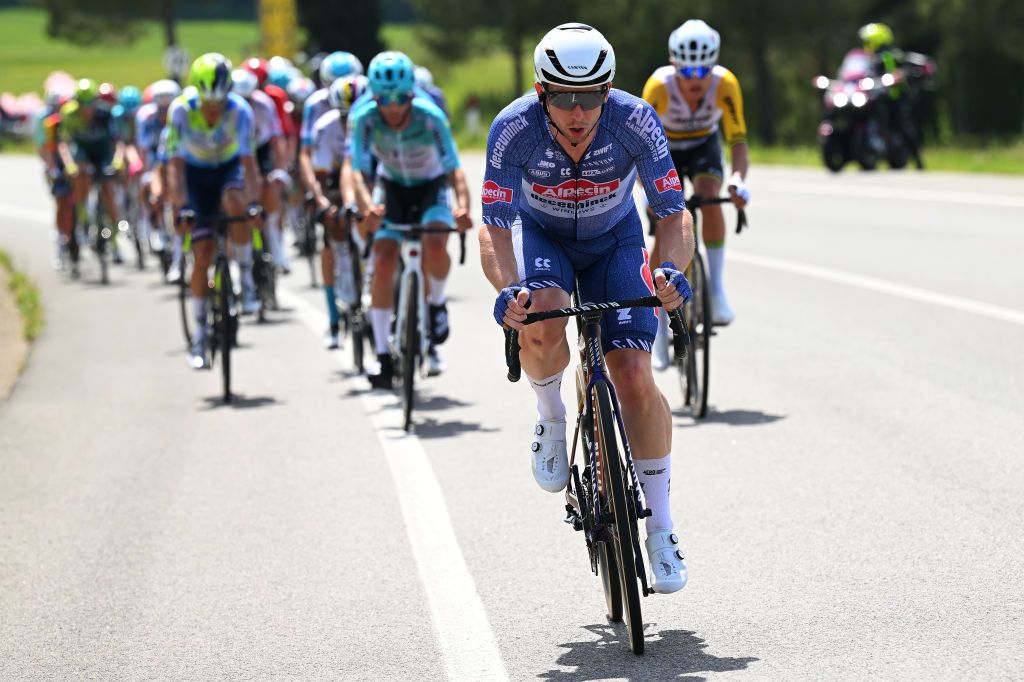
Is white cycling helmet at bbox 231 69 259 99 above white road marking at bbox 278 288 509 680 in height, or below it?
above

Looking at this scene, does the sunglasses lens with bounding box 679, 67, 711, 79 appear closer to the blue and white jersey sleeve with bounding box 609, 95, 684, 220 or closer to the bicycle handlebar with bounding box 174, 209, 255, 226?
the bicycle handlebar with bounding box 174, 209, 255, 226

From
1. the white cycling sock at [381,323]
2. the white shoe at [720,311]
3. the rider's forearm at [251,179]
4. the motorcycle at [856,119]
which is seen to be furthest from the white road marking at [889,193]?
the white cycling sock at [381,323]

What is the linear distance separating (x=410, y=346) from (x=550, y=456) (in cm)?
447

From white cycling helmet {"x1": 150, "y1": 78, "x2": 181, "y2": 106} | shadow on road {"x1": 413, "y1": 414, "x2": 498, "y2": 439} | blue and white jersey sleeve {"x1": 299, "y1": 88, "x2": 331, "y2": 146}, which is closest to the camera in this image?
shadow on road {"x1": 413, "y1": 414, "x2": 498, "y2": 439}

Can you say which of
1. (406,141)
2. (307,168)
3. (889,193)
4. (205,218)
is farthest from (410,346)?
(889,193)

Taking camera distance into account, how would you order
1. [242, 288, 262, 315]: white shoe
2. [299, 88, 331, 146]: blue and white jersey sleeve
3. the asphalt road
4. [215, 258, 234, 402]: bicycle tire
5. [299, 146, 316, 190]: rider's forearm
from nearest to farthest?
the asphalt road → [215, 258, 234, 402]: bicycle tire → [299, 146, 316, 190]: rider's forearm → [299, 88, 331, 146]: blue and white jersey sleeve → [242, 288, 262, 315]: white shoe

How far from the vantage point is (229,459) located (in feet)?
34.0

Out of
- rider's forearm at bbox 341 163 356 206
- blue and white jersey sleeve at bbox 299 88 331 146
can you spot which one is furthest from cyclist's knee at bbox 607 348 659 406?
blue and white jersey sleeve at bbox 299 88 331 146

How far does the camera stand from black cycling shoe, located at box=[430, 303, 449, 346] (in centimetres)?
1162

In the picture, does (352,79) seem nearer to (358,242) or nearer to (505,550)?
(358,242)

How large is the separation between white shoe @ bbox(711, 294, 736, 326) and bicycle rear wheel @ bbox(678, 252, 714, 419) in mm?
213

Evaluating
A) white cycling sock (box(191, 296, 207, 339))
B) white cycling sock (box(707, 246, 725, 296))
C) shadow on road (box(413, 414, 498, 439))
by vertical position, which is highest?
white cycling sock (box(707, 246, 725, 296))

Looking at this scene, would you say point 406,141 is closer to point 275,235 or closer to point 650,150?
point 650,150

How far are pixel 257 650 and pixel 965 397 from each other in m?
5.62
